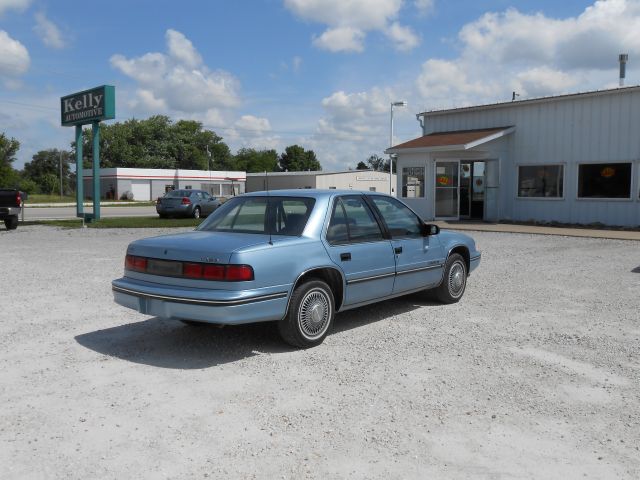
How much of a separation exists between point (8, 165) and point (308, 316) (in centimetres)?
6563

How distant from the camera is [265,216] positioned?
6180mm

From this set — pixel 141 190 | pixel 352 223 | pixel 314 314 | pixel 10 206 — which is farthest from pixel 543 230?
pixel 141 190

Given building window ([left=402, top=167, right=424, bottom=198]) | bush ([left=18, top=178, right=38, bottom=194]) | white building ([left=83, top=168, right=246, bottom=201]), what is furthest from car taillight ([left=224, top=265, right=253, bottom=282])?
bush ([left=18, top=178, right=38, bottom=194])

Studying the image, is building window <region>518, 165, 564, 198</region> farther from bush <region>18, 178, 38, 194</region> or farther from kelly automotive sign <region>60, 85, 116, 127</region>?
bush <region>18, 178, 38, 194</region>

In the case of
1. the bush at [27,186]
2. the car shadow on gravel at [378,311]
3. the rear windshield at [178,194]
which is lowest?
the car shadow on gravel at [378,311]

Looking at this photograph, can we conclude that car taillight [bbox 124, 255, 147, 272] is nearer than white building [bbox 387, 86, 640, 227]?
Yes

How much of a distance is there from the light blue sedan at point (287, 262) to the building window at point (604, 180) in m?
13.8

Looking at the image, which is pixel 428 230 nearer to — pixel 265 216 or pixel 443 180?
pixel 265 216

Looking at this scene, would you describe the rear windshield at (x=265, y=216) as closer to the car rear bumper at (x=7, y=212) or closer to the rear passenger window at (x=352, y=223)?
the rear passenger window at (x=352, y=223)

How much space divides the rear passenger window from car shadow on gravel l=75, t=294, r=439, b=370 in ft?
3.33

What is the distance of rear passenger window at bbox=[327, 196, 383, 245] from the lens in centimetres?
607

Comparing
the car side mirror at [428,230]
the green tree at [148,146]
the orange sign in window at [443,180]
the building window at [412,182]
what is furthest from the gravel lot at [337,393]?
the green tree at [148,146]

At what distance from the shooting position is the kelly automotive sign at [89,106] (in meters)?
22.4

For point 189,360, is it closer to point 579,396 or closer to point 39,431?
point 39,431
